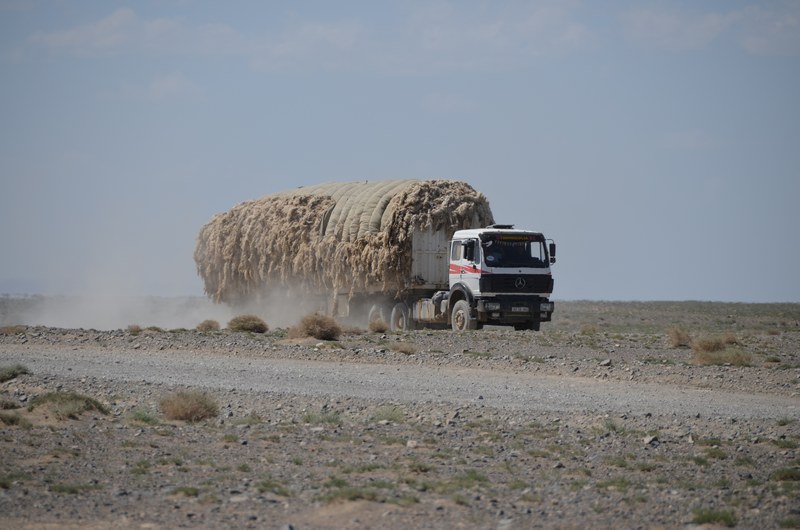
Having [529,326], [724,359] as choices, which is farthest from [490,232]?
[724,359]

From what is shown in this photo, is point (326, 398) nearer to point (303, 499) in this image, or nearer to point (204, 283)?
point (303, 499)

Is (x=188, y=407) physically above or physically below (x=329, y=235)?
below

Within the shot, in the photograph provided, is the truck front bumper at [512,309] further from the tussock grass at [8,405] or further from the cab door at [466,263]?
the tussock grass at [8,405]

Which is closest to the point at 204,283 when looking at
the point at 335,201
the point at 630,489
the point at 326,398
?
the point at 335,201

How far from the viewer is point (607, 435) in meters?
14.7

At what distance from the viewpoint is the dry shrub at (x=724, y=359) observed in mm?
24609

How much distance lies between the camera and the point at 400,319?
35062mm

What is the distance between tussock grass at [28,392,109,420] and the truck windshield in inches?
659

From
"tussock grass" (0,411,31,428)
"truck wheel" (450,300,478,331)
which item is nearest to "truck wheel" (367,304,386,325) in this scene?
"truck wheel" (450,300,478,331)

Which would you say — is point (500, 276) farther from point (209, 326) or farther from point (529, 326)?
point (209, 326)

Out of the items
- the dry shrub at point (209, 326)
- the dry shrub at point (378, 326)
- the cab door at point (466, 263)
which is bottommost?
the dry shrub at point (209, 326)

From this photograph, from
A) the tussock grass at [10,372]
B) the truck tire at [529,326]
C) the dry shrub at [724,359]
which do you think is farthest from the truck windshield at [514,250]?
the tussock grass at [10,372]

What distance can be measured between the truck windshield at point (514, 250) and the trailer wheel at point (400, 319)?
4550 mm

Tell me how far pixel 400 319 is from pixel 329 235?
4113mm
